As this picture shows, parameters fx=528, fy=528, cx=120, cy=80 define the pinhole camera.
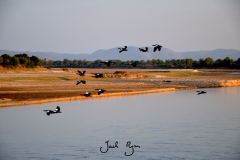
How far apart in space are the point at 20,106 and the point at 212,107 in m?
14.9

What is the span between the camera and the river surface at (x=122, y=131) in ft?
73.5

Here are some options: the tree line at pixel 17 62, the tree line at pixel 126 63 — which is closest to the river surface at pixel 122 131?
the tree line at pixel 126 63

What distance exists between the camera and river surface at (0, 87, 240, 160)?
882 inches

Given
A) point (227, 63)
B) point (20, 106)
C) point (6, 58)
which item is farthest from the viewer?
point (227, 63)

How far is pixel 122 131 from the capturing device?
2797cm

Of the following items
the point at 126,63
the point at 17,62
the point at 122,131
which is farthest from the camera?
the point at 17,62

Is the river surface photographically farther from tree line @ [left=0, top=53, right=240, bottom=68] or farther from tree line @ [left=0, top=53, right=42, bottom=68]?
tree line @ [left=0, top=53, right=42, bottom=68]

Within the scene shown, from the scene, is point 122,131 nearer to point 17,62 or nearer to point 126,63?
point 126,63

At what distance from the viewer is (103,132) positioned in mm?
27625

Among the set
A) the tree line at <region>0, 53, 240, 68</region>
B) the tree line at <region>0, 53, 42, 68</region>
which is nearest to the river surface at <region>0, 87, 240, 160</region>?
the tree line at <region>0, 53, 240, 68</region>

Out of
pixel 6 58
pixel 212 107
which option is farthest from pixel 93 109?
pixel 6 58

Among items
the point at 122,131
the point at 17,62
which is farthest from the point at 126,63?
the point at 122,131

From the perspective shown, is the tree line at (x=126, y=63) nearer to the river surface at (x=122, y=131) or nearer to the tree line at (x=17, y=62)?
the tree line at (x=17, y=62)

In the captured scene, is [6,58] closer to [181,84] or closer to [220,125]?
[181,84]
